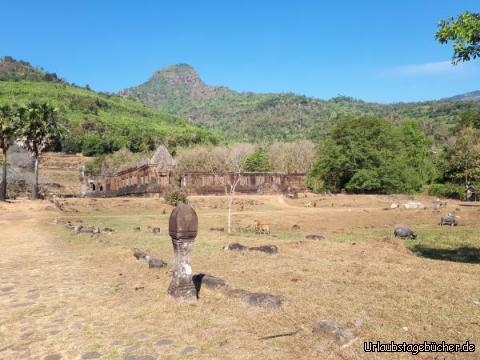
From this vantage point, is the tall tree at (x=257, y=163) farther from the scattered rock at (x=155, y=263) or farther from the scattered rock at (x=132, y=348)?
the scattered rock at (x=132, y=348)

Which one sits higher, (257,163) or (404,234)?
(257,163)

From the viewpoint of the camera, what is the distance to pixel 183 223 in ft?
24.5

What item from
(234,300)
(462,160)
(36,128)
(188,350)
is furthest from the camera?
(462,160)

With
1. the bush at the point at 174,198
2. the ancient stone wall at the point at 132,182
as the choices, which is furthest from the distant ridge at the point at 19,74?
the bush at the point at 174,198

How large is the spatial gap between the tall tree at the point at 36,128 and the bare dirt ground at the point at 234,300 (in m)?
28.4

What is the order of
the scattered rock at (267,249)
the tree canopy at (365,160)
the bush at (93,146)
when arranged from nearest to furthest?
the scattered rock at (267,249) < the tree canopy at (365,160) < the bush at (93,146)

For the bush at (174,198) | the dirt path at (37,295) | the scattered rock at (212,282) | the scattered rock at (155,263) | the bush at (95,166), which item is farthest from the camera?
the bush at (95,166)

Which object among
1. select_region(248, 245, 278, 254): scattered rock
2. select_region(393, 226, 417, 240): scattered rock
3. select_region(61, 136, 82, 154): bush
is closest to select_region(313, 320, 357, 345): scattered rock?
select_region(248, 245, 278, 254): scattered rock

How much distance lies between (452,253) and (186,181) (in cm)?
4288

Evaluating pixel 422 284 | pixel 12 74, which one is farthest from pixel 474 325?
pixel 12 74

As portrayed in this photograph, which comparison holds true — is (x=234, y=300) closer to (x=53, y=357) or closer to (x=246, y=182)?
(x=53, y=357)

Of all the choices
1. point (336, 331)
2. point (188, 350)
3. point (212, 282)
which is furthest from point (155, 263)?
point (336, 331)

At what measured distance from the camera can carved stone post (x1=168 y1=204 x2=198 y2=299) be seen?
7461 millimetres

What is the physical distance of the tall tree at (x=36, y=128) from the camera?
40.2 metres
